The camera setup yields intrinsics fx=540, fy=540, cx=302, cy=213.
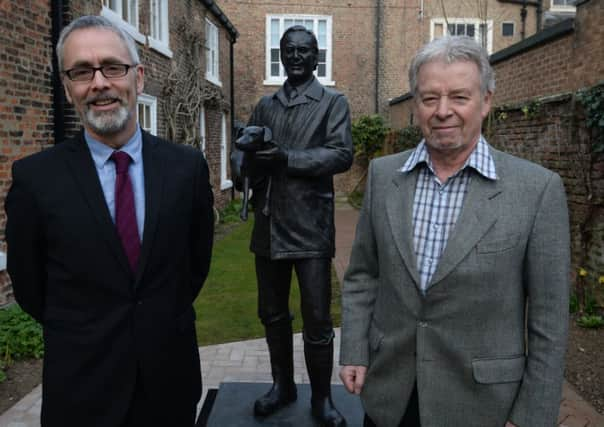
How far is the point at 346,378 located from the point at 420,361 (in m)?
0.40

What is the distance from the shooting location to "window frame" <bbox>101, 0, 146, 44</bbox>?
7830 millimetres

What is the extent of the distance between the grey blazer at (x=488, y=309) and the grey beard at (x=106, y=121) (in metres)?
1.07

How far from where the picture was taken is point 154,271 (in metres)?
2.03

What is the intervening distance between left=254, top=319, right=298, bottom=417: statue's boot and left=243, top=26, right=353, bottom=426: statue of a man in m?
0.16

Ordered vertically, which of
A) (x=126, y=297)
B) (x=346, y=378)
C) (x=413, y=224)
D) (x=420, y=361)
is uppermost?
(x=413, y=224)

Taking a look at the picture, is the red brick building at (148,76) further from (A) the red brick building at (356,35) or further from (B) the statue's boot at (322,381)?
(B) the statue's boot at (322,381)

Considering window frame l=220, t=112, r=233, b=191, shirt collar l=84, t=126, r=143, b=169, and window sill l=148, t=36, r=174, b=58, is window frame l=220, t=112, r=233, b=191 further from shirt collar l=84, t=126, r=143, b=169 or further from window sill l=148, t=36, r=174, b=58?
shirt collar l=84, t=126, r=143, b=169

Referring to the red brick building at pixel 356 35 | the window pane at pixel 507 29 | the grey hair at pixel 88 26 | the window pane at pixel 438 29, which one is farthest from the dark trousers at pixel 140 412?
the window pane at pixel 507 29

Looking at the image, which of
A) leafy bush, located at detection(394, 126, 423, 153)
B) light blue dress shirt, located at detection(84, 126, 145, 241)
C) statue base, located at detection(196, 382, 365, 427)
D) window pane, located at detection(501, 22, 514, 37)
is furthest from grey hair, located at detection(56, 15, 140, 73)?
window pane, located at detection(501, 22, 514, 37)

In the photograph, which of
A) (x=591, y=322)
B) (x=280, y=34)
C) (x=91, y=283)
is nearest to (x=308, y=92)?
(x=91, y=283)

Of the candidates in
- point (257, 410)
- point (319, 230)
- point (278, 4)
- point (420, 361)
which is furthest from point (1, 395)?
point (278, 4)

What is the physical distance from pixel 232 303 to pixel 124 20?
205 inches

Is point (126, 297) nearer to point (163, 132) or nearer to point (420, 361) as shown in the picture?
point (420, 361)

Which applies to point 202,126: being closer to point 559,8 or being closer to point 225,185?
point 225,185
